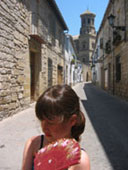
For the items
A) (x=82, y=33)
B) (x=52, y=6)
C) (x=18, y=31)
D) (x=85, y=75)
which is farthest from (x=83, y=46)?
(x=18, y=31)

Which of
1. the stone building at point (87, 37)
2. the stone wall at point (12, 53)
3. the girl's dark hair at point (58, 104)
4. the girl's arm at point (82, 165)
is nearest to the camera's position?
the girl's arm at point (82, 165)

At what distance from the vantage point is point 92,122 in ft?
15.8

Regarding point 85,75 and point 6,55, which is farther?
point 85,75

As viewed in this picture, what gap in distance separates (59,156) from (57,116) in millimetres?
195

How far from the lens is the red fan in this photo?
2.59 ft

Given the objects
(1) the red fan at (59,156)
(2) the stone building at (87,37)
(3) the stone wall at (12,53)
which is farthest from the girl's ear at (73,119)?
(2) the stone building at (87,37)

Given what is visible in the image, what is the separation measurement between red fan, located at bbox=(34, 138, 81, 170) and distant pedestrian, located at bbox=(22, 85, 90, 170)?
0.21 ft

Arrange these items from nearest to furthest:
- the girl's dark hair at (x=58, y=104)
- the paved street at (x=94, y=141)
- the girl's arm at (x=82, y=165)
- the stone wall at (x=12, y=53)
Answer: the girl's arm at (x=82, y=165), the girl's dark hair at (x=58, y=104), the paved street at (x=94, y=141), the stone wall at (x=12, y=53)

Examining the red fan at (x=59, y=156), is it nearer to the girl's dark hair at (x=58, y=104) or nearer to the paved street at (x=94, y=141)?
the girl's dark hair at (x=58, y=104)

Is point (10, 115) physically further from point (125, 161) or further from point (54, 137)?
point (54, 137)

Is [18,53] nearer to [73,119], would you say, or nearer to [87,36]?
[73,119]

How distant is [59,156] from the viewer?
0.80 metres

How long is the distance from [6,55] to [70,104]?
15.2ft

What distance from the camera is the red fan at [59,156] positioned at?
0.79 m
